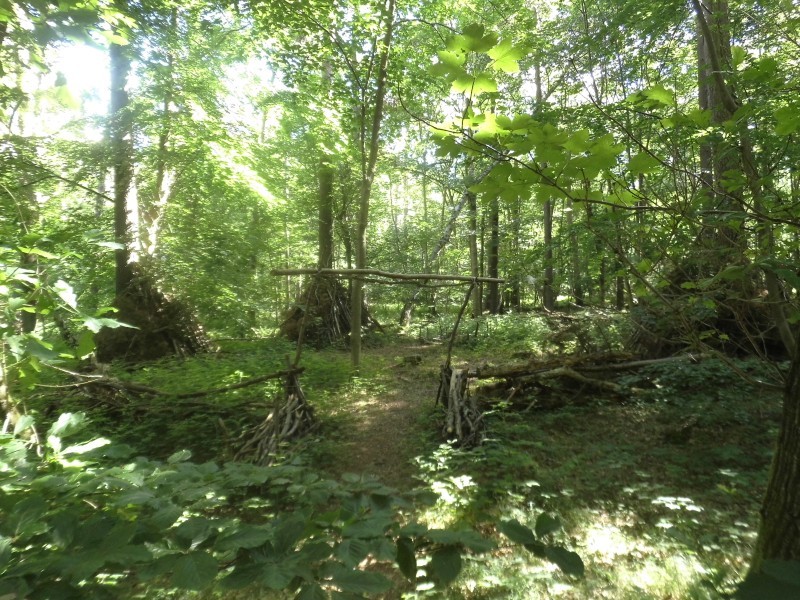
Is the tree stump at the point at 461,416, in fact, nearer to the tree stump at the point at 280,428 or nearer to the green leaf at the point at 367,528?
the tree stump at the point at 280,428

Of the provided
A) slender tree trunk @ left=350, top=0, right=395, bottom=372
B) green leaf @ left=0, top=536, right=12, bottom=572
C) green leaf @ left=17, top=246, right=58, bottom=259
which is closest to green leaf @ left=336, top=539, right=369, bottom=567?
green leaf @ left=0, top=536, right=12, bottom=572

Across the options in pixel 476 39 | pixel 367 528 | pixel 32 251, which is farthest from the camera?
pixel 32 251

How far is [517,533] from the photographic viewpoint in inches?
36.0

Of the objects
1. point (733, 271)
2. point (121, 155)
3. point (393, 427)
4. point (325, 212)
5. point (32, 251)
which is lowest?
point (393, 427)

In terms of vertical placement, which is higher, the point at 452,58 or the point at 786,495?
the point at 452,58

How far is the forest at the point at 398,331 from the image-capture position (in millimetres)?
1174

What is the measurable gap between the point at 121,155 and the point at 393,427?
7.42 m

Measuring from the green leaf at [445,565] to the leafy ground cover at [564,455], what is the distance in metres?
0.23

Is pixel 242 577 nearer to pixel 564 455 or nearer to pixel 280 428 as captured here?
pixel 280 428

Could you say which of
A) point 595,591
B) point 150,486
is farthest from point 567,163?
point 595,591

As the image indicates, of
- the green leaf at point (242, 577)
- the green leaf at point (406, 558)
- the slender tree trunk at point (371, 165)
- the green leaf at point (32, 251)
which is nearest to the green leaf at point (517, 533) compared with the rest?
the green leaf at point (406, 558)

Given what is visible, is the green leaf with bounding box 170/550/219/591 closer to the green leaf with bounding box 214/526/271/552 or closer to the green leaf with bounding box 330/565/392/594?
the green leaf with bounding box 214/526/271/552

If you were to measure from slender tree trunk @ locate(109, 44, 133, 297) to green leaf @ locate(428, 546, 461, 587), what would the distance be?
29.1 ft

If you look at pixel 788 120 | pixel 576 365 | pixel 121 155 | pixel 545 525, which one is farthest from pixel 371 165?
pixel 545 525
